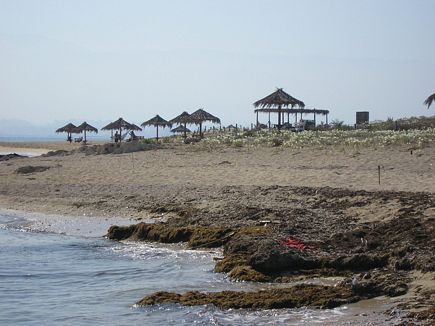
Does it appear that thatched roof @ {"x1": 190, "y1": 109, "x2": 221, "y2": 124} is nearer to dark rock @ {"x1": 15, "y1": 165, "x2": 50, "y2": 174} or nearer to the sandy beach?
the sandy beach

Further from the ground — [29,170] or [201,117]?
[201,117]

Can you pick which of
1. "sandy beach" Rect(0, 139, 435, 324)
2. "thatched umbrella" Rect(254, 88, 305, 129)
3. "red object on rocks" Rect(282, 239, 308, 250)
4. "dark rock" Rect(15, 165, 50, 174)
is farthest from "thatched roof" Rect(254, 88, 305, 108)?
"red object on rocks" Rect(282, 239, 308, 250)

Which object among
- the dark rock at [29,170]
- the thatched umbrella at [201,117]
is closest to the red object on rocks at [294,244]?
the dark rock at [29,170]

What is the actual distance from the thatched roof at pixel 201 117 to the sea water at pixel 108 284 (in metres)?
28.8

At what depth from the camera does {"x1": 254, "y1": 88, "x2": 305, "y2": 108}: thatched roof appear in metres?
40.4

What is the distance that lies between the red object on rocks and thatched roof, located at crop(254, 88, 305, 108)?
29.4 meters

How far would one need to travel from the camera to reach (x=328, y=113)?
5678cm

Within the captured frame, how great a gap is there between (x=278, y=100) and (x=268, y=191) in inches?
945

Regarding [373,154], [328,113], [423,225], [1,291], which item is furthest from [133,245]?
[328,113]

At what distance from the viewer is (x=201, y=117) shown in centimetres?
4372

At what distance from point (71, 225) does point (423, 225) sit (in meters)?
8.34

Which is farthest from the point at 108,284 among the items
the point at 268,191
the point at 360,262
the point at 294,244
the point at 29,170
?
the point at 29,170

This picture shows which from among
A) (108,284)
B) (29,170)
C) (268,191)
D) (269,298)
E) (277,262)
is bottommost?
(108,284)

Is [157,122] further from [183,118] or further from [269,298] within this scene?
[269,298]
